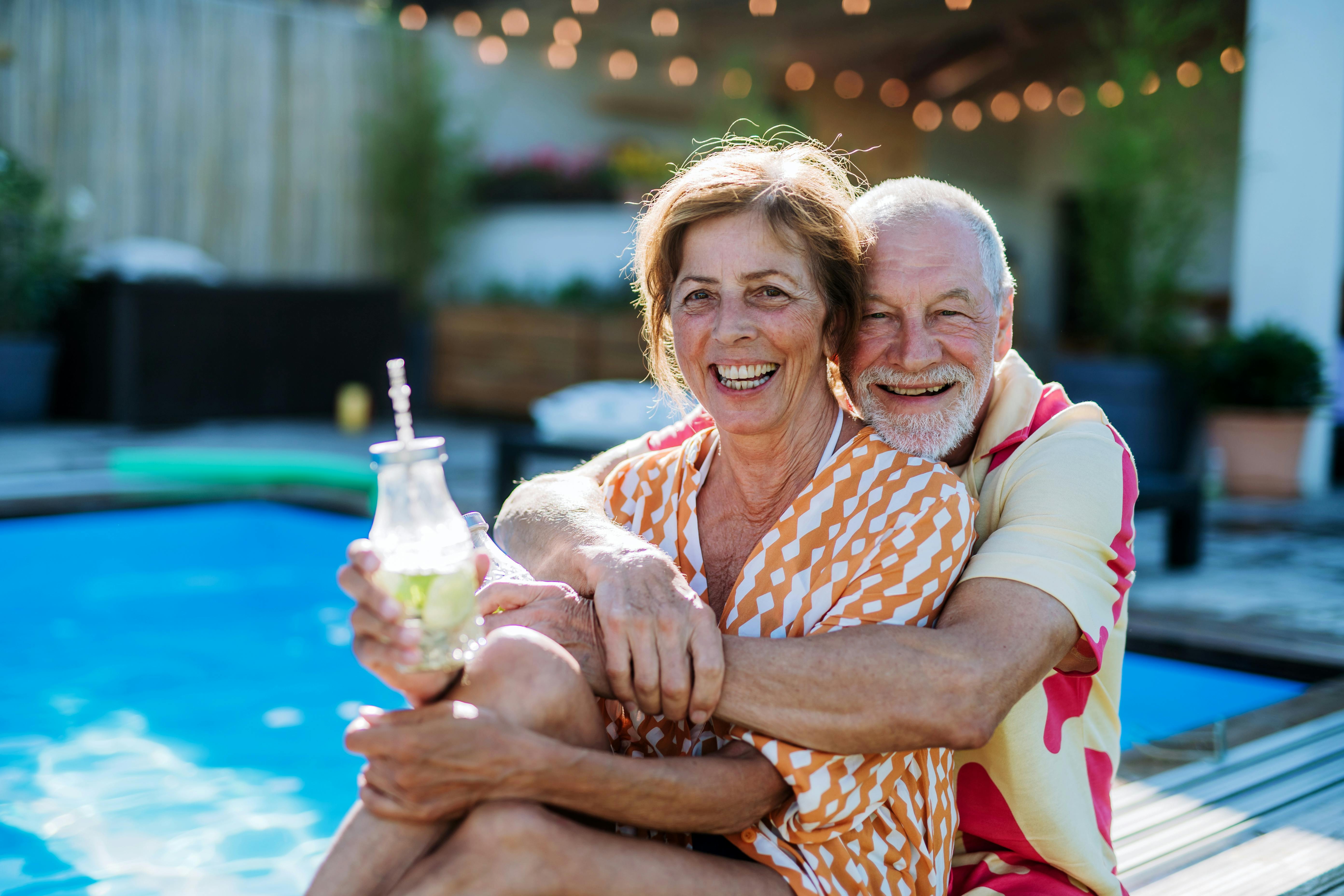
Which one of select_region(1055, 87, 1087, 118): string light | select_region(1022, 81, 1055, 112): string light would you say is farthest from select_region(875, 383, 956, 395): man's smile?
select_region(1022, 81, 1055, 112): string light

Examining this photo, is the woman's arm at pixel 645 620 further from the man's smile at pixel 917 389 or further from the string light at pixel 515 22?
the string light at pixel 515 22

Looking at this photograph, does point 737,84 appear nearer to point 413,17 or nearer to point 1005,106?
point 413,17

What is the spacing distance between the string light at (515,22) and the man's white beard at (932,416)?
9913 mm

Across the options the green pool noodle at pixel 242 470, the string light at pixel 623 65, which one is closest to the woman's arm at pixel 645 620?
the green pool noodle at pixel 242 470

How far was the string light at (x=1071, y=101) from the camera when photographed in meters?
12.0

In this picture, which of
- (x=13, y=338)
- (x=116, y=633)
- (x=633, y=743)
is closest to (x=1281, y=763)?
(x=633, y=743)

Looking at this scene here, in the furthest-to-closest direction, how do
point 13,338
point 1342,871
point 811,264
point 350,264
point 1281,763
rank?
point 350,264 < point 13,338 < point 1281,763 < point 1342,871 < point 811,264

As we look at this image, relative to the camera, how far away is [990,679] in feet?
4.92

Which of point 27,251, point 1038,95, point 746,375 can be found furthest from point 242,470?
point 1038,95

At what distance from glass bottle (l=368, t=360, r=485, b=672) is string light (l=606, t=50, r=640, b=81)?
11440 millimetres

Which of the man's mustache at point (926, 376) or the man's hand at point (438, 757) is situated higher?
the man's mustache at point (926, 376)

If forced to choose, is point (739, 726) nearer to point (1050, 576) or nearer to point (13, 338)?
point (1050, 576)

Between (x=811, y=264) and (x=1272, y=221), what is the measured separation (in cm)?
644

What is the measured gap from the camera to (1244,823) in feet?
7.58
